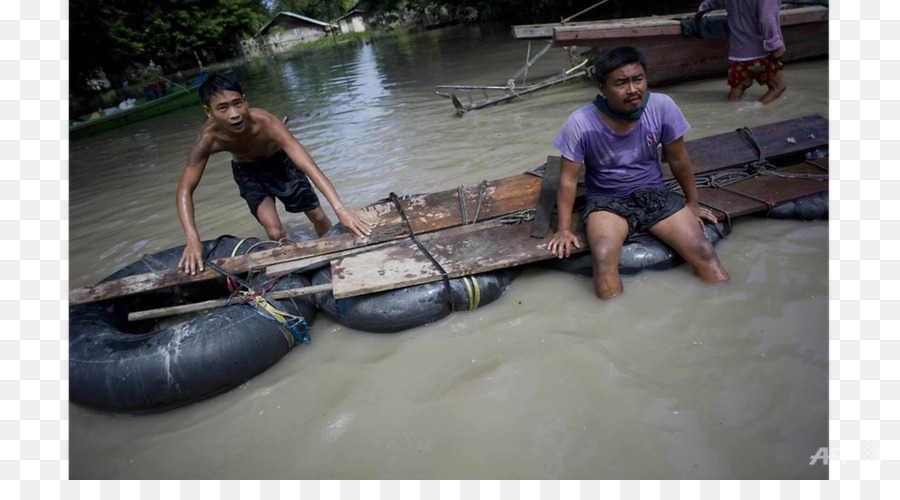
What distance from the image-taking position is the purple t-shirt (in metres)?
2.65

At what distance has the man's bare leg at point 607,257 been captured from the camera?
Result: 2658 mm

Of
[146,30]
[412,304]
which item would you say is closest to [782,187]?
[412,304]

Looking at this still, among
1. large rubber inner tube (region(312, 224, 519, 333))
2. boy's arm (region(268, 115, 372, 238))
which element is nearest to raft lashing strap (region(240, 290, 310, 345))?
large rubber inner tube (region(312, 224, 519, 333))

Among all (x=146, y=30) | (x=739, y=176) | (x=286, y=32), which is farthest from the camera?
(x=286, y=32)

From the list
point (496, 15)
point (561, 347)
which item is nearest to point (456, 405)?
point (561, 347)

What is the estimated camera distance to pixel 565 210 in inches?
111

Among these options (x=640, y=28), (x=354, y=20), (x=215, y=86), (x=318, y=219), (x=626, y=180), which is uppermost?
(x=354, y=20)

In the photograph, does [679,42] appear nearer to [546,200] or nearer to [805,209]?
[805,209]

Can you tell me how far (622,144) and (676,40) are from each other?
511 centimetres

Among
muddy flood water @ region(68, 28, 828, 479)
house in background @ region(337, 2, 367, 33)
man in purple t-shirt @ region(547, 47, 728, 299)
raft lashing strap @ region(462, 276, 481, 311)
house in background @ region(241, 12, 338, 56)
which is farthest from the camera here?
house in background @ region(337, 2, 367, 33)

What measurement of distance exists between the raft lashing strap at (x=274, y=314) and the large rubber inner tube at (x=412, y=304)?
0.75 ft

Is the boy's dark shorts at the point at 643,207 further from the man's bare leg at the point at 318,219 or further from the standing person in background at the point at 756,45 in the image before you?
the standing person in background at the point at 756,45

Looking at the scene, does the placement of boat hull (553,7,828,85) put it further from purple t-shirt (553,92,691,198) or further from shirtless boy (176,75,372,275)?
shirtless boy (176,75,372,275)

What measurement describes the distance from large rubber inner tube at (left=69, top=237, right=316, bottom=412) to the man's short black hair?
225cm
